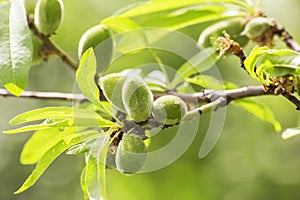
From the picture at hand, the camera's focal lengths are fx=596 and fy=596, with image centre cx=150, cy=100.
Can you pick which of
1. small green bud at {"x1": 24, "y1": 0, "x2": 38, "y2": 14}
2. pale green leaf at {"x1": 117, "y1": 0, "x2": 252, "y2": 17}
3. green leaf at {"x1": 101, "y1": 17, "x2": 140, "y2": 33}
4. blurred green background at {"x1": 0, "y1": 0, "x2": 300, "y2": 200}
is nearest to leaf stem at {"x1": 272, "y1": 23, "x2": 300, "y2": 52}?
pale green leaf at {"x1": 117, "y1": 0, "x2": 252, "y2": 17}

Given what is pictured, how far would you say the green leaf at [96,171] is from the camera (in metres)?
1.08

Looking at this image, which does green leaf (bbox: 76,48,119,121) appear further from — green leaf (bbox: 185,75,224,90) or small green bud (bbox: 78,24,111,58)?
green leaf (bbox: 185,75,224,90)

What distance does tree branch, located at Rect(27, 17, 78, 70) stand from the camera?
1548 mm

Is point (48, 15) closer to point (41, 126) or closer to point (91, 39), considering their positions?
point (91, 39)

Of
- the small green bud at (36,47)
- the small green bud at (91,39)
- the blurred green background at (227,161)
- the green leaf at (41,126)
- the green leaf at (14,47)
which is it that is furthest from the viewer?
the blurred green background at (227,161)

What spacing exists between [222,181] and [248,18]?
94.6 inches

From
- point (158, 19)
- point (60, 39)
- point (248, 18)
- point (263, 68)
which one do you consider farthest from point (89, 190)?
point (60, 39)

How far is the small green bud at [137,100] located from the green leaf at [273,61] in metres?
0.20

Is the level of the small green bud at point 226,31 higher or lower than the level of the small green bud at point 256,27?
lower

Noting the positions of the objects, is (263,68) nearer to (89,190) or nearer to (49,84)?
(89,190)

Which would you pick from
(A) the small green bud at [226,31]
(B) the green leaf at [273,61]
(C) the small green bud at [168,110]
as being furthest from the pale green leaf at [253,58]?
(A) the small green bud at [226,31]

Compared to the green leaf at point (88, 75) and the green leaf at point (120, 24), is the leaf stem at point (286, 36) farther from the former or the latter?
the green leaf at point (88, 75)

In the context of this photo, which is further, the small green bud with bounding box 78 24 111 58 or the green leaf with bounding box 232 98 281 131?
the green leaf with bounding box 232 98 281 131

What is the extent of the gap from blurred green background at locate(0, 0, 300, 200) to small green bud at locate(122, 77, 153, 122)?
258 centimetres
